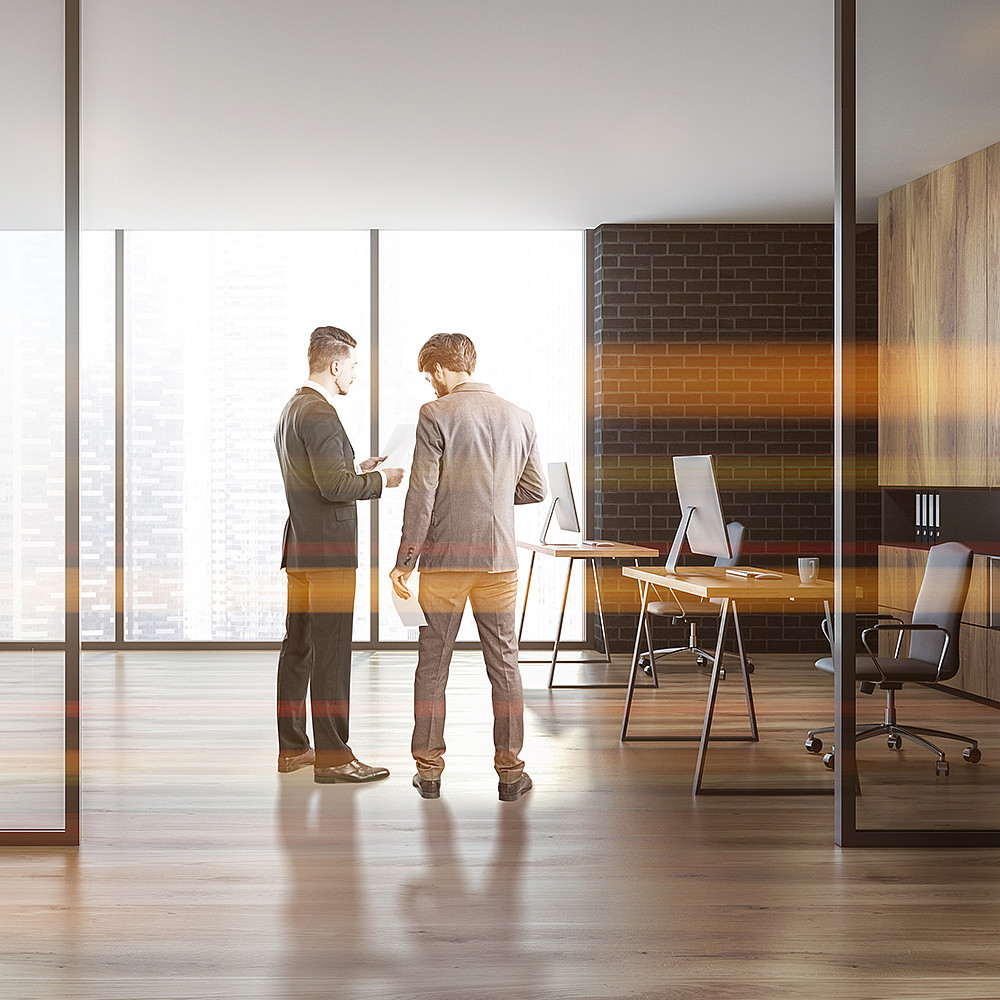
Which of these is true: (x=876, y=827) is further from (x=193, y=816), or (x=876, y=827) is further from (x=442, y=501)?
(x=193, y=816)

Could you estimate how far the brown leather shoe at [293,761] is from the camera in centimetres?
424

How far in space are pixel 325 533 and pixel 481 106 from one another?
2.65m

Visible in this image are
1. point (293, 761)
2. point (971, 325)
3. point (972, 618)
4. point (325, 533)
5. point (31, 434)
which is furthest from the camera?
point (31, 434)

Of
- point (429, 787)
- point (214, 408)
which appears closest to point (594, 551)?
point (429, 787)

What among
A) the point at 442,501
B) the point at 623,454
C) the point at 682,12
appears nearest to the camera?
the point at 442,501

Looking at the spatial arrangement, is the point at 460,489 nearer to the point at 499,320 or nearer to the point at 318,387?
the point at 318,387

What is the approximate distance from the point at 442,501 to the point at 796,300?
16.6 feet

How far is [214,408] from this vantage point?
807cm

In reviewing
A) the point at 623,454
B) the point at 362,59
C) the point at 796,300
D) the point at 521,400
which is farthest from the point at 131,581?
the point at 796,300

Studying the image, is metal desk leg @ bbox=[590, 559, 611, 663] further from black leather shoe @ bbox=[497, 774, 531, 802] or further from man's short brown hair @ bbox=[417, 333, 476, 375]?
man's short brown hair @ bbox=[417, 333, 476, 375]

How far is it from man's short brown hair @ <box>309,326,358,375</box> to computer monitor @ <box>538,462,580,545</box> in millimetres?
2561

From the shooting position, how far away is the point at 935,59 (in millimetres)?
4906

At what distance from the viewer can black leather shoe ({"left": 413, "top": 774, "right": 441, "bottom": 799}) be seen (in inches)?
151

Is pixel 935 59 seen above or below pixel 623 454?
above
